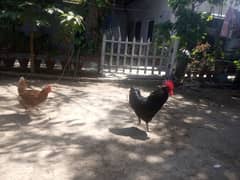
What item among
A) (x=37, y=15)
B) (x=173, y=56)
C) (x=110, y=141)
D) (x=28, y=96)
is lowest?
(x=110, y=141)

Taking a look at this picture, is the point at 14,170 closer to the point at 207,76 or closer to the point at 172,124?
the point at 172,124

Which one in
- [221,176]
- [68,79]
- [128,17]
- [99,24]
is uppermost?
[128,17]

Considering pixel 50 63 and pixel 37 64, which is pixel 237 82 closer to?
pixel 50 63

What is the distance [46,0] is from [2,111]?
4285mm

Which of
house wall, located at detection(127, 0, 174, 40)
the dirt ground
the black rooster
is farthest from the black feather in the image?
house wall, located at detection(127, 0, 174, 40)

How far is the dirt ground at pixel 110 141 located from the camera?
10.1ft

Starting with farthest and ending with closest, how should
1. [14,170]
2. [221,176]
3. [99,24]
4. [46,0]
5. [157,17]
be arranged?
[157,17] → [99,24] → [46,0] → [221,176] → [14,170]

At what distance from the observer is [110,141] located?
386 centimetres

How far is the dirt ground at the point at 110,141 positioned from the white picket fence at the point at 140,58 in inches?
97.8

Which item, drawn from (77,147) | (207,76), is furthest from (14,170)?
(207,76)

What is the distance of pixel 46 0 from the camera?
7844 millimetres

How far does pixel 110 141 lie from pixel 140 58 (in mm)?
5253

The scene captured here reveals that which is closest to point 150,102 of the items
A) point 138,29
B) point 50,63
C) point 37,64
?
point 50,63

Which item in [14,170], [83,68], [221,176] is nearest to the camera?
[14,170]
